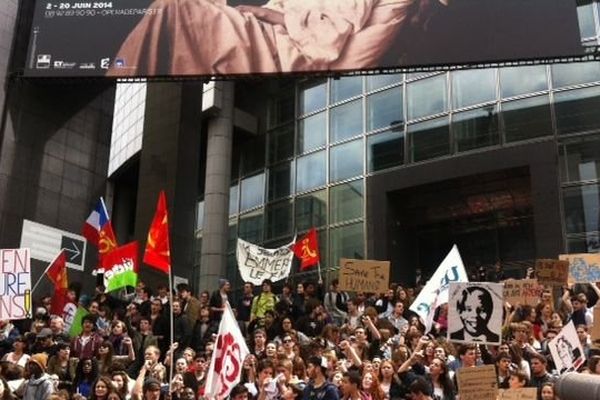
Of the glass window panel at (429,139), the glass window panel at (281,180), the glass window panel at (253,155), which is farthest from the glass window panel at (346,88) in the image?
the glass window panel at (253,155)

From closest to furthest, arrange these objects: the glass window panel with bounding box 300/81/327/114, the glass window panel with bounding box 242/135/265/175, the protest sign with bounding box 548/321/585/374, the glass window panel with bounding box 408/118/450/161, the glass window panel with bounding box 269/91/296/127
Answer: the protest sign with bounding box 548/321/585/374 < the glass window panel with bounding box 408/118/450/161 < the glass window panel with bounding box 300/81/327/114 < the glass window panel with bounding box 269/91/296/127 < the glass window panel with bounding box 242/135/265/175

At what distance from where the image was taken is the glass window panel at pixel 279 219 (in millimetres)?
28266

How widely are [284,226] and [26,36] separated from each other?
35.9 ft

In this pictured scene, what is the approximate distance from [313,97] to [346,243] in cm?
597

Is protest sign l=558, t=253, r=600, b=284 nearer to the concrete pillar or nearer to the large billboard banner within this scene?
the large billboard banner

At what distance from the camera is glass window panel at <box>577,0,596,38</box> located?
23.2 meters

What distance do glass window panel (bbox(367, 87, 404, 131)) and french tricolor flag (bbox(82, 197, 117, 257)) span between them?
35.7 feet

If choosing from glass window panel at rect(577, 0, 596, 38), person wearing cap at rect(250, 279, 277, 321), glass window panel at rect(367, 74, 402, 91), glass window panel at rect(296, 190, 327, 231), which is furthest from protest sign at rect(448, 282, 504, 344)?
glass window panel at rect(296, 190, 327, 231)

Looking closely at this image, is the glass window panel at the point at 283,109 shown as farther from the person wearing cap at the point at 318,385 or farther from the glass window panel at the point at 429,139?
the person wearing cap at the point at 318,385

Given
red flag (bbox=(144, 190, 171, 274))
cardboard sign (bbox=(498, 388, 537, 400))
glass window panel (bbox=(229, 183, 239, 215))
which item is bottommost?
cardboard sign (bbox=(498, 388, 537, 400))

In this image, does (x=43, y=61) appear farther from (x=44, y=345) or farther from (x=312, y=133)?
(x=44, y=345)

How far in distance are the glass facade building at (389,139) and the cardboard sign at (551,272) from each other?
340 inches

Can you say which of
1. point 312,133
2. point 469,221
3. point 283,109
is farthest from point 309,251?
point 283,109

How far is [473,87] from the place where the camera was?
24328 mm
